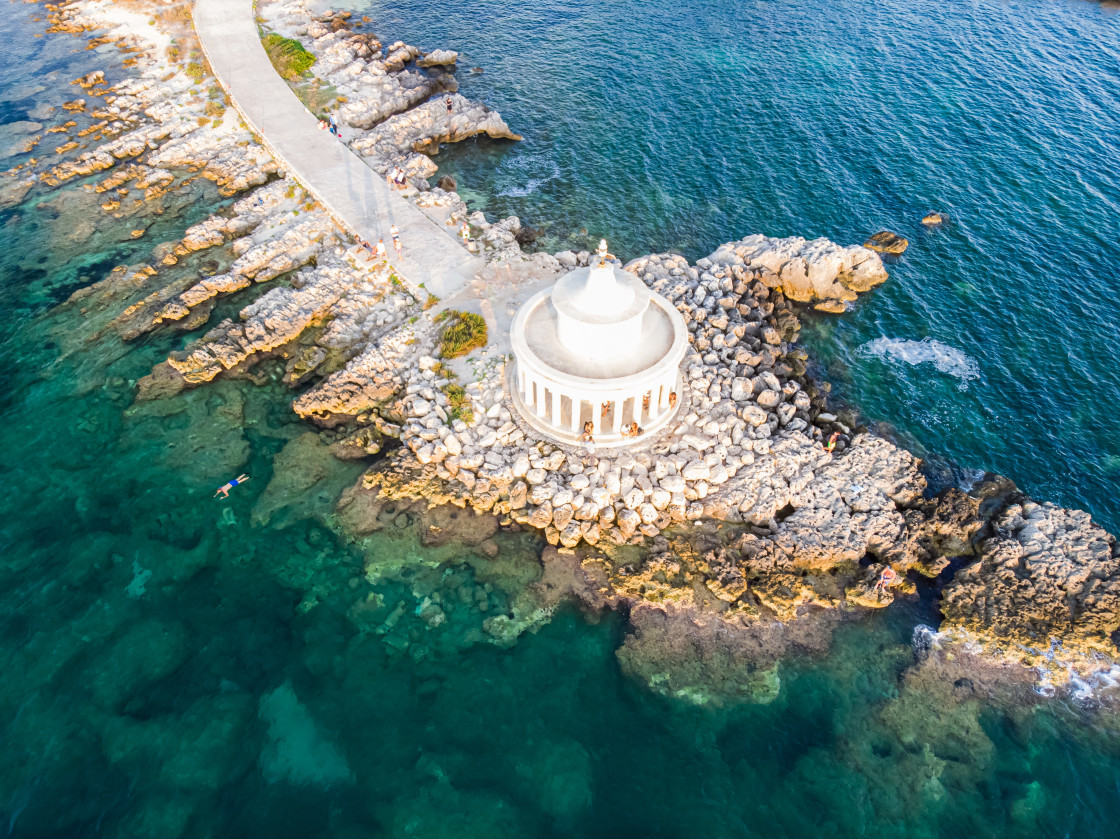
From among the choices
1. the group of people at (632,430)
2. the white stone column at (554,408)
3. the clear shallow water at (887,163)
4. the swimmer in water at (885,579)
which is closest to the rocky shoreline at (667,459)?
the swimmer in water at (885,579)

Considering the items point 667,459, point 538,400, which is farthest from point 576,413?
point 667,459

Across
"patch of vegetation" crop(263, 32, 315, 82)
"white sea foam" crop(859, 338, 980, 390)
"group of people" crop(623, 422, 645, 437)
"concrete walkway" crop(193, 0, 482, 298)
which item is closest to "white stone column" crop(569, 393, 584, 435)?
"group of people" crop(623, 422, 645, 437)

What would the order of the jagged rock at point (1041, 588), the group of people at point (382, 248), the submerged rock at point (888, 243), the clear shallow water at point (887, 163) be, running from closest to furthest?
1. the jagged rock at point (1041, 588)
2. the clear shallow water at point (887, 163)
3. the group of people at point (382, 248)
4. the submerged rock at point (888, 243)

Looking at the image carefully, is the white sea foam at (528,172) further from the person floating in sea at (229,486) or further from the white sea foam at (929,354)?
the person floating in sea at (229,486)

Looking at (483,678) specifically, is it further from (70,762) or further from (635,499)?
(70,762)

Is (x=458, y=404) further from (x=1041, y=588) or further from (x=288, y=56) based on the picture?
(x=288, y=56)

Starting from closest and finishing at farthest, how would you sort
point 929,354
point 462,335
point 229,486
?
point 229,486 < point 462,335 < point 929,354
